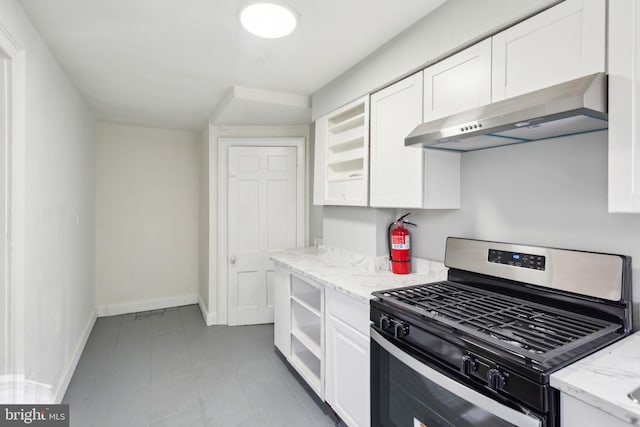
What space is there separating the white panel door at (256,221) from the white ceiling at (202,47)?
678 mm

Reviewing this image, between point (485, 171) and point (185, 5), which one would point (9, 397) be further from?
point (485, 171)

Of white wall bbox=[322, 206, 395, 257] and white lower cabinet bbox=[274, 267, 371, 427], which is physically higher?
white wall bbox=[322, 206, 395, 257]

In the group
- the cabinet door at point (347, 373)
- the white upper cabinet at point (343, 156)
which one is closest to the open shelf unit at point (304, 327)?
the cabinet door at point (347, 373)

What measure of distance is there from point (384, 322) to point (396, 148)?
3.37ft

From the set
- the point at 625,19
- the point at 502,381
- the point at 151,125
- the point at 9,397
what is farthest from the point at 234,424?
the point at 151,125

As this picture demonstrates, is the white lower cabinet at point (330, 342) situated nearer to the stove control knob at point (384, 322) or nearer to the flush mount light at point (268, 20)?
the stove control knob at point (384, 322)

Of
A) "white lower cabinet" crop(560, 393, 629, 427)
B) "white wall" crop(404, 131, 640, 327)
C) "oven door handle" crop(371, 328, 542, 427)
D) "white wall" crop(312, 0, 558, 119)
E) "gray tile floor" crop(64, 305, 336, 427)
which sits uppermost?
"white wall" crop(312, 0, 558, 119)

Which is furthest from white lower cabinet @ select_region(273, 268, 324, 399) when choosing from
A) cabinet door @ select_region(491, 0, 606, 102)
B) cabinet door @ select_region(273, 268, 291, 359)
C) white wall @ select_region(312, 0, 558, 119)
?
cabinet door @ select_region(491, 0, 606, 102)

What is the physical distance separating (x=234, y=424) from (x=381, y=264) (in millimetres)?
1393

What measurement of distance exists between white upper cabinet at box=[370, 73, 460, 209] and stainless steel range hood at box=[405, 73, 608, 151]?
0.20 m

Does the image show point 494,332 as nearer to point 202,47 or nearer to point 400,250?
point 400,250

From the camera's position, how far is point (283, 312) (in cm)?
282

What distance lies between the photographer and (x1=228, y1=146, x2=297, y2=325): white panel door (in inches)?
150

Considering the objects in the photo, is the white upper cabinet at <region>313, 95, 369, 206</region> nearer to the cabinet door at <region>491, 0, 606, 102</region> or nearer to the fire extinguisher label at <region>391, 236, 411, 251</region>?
the fire extinguisher label at <region>391, 236, 411, 251</region>
